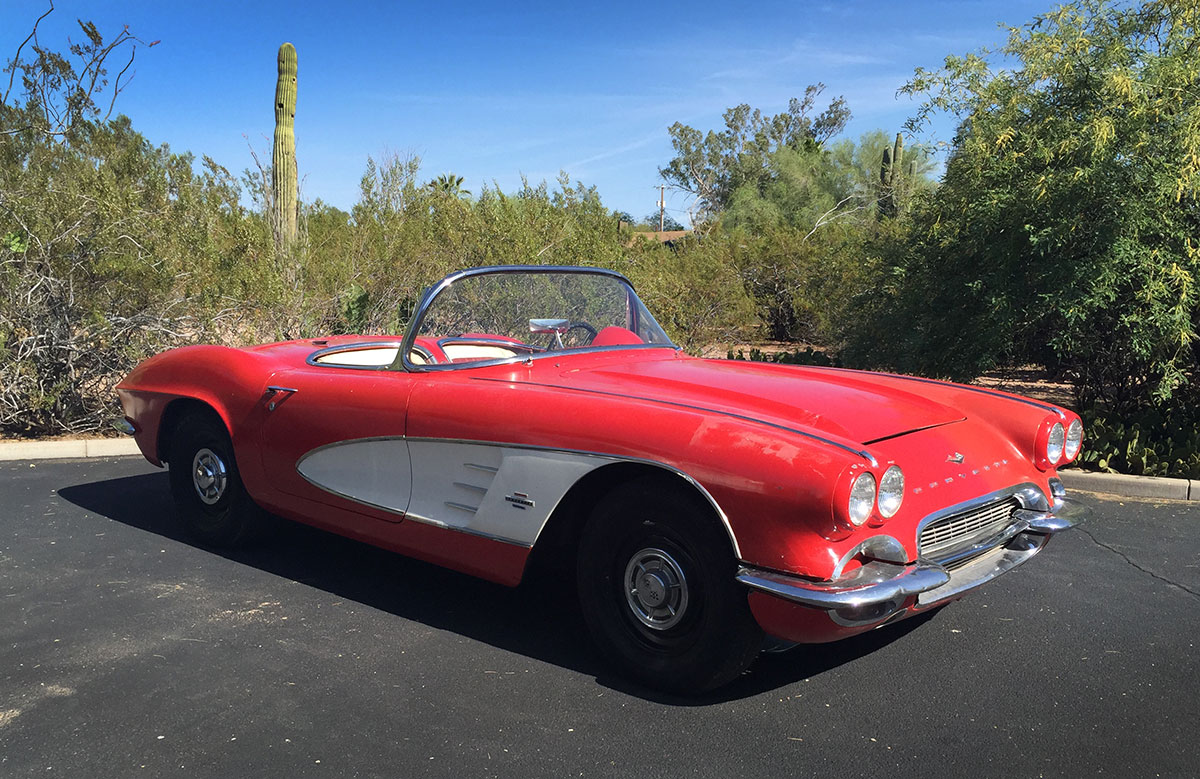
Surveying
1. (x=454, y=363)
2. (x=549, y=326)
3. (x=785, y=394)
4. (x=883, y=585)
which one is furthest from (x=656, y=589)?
(x=549, y=326)

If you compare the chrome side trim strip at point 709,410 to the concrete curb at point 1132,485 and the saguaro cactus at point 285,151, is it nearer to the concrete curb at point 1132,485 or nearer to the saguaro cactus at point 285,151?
the concrete curb at point 1132,485

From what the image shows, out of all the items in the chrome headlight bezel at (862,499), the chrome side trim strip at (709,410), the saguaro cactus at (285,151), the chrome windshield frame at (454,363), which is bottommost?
the chrome headlight bezel at (862,499)

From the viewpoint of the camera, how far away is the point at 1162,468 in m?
6.35

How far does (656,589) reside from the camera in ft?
9.95

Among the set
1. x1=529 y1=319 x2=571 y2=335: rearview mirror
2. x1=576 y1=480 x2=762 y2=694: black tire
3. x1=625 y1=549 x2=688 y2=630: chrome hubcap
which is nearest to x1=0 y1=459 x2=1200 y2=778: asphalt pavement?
x1=576 y1=480 x2=762 y2=694: black tire

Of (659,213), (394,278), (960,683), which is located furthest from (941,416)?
(659,213)

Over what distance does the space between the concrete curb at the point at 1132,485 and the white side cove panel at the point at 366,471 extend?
445cm

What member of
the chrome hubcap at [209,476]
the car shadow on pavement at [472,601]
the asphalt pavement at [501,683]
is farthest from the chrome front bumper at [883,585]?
the chrome hubcap at [209,476]

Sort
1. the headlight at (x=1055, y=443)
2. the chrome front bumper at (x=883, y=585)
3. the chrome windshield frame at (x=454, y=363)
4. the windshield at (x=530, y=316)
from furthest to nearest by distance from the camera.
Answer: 1. the windshield at (x=530, y=316)
2. the chrome windshield frame at (x=454, y=363)
3. the headlight at (x=1055, y=443)
4. the chrome front bumper at (x=883, y=585)

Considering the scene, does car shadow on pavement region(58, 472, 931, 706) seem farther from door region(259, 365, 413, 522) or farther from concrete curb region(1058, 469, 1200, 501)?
concrete curb region(1058, 469, 1200, 501)

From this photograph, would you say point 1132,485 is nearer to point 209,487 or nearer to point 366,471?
point 366,471

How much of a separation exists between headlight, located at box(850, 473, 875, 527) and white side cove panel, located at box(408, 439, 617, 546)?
80cm

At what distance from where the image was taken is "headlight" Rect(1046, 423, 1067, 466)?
11.7 ft

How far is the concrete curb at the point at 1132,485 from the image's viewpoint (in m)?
6.06
